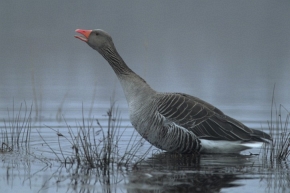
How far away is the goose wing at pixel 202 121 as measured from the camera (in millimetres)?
10766

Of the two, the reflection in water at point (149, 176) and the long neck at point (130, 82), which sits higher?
the long neck at point (130, 82)

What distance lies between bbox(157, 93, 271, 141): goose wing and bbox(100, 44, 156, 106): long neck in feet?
1.22

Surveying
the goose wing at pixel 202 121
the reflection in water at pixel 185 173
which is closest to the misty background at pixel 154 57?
the goose wing at pixel 202 121

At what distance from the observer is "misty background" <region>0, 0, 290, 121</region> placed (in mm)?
17625

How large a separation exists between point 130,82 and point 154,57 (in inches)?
704

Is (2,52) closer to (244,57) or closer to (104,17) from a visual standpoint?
(244,57)

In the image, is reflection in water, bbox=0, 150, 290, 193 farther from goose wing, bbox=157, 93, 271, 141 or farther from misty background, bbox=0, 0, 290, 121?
misty background, bbox=0, 0, 290, 121

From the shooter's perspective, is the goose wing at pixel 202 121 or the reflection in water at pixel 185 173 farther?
the goose wing at pixel 202 121

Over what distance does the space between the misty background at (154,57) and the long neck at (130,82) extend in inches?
73.9

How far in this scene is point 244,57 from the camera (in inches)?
1182

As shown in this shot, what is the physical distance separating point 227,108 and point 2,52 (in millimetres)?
16464

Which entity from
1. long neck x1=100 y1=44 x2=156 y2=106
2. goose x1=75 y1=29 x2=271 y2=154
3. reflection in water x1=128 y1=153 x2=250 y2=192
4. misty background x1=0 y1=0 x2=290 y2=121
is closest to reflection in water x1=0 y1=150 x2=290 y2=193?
reflection in water x1=128 y1=153 x2=250 y2=192

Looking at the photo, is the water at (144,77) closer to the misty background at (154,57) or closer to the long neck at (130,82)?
the misty background at (154,57)

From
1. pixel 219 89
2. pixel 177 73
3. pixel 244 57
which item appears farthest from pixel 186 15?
pixel 219 89
